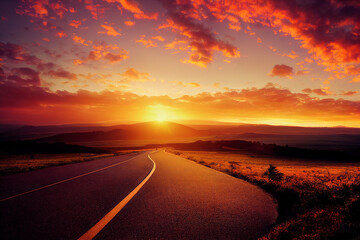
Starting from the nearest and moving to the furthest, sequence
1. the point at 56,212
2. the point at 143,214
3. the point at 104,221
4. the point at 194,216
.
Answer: the point at 104,221 → the point at 194,216 → the point at 143,214 → the point at 56,212

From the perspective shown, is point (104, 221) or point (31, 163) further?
point (31, 163)

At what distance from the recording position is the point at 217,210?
4000 millimetres

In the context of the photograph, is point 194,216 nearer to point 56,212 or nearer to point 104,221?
point 104,221

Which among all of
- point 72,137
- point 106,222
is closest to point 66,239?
point 106,222

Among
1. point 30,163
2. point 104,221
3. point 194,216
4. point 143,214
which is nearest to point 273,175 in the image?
point 194,216

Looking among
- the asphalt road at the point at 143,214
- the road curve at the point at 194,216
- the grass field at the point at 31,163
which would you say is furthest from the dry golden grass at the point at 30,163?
the road curve at the point at 194,216

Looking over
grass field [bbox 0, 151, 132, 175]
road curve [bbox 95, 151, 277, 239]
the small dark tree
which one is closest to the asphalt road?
road curve [bbox 95, 151, 277, 239]

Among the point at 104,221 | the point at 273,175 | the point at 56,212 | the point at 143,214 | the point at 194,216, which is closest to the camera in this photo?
the point at 104,221

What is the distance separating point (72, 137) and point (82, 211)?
224979mm

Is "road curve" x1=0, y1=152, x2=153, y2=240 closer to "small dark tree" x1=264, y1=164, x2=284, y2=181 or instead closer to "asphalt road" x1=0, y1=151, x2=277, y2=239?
"asphalt road" x1=0, y1=151, x2=277, y2=239

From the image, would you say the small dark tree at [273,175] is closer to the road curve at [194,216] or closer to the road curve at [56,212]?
the road curve at [194,216]

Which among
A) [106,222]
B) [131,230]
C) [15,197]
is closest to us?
[131,230]

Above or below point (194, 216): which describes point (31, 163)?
below

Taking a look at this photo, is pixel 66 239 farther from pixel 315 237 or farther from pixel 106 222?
pixel 315 237
